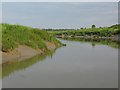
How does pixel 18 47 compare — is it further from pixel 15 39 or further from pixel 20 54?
pixel 15 39

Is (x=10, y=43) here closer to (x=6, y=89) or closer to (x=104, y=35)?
(x=6, y=89)

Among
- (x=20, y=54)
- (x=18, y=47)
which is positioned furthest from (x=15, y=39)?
(x=20, y=54)

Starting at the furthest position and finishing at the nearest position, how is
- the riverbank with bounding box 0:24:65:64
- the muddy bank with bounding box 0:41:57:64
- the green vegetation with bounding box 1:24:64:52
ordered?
the green vegetation with bounding box 1:24:64:52
the riverbank with bounding box 0:24:65:64
the muddy bank with bounding box 0:41:57:64

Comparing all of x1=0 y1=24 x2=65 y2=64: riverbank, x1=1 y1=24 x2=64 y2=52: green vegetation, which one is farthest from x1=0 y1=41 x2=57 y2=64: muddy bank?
x1=1 y1=24 x2=64 y2=52: green vegetation

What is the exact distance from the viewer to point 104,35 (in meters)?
78.9

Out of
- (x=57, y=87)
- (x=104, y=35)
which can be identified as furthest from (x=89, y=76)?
(x=104, y=35)

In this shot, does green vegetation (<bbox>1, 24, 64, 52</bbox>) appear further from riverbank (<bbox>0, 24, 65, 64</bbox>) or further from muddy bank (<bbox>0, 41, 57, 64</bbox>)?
muddy bank (<bbox>0, 41, 57, 64</bbox>)

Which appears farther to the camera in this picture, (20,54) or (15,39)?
(15,39)

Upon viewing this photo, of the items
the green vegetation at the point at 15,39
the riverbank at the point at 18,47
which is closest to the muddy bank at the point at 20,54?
the riverbank at the point at 18,47

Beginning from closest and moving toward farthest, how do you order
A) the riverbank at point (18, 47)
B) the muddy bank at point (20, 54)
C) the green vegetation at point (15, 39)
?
1. the muddy bank at point (20, 54)
2. the riverbank at point (18, 47)
3. the green vegetation at point (15, 39)

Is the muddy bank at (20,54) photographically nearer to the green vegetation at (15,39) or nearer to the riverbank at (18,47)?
the riverbank at (18,47)

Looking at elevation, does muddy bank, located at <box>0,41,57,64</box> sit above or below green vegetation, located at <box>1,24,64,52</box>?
below

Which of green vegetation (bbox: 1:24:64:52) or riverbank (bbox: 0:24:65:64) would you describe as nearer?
riverbank (bbox: 0:24:65:64)

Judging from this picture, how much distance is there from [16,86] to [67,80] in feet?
7.57
